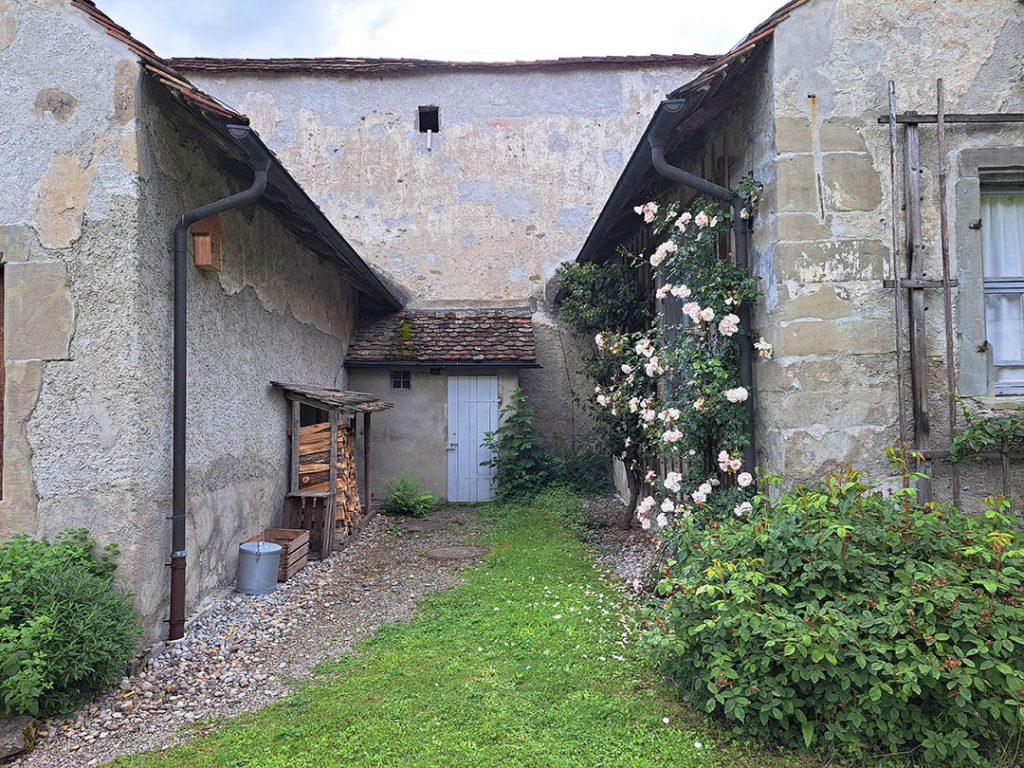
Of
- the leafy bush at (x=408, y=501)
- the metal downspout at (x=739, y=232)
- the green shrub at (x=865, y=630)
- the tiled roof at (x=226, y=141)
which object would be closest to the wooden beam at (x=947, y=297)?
the green shrub at (x=865, y=630)

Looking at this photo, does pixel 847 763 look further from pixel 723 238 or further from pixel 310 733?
pixel 723 238

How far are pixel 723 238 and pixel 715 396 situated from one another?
1329mm

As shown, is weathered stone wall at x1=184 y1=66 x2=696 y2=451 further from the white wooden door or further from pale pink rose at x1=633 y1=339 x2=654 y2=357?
pale pink rose at x1=633 y1=339 x2=654 y2=357

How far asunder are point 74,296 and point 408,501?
611 cm

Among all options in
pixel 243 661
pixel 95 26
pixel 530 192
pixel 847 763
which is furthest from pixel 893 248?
pixel 530 192

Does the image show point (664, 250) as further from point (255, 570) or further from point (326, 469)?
point (326, 469)

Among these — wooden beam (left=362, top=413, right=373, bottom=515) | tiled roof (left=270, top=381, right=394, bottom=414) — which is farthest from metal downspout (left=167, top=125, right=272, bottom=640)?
wooden beam (left=362, top=413, right=373, bottom=515)

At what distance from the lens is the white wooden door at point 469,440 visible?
10836 mm

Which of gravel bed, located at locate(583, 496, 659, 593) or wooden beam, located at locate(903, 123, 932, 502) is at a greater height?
wooden beam, located at locate(903, 123, 932, 502)

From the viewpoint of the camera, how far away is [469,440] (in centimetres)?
1084

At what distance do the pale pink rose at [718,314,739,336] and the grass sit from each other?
2.11 meters

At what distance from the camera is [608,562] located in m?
6.42

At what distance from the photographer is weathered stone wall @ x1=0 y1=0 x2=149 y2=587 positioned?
4.05 meters

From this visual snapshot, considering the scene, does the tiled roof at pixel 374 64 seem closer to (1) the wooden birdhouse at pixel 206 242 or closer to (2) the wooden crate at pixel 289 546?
(1) the wooden birdhouse at pixel 206 242
